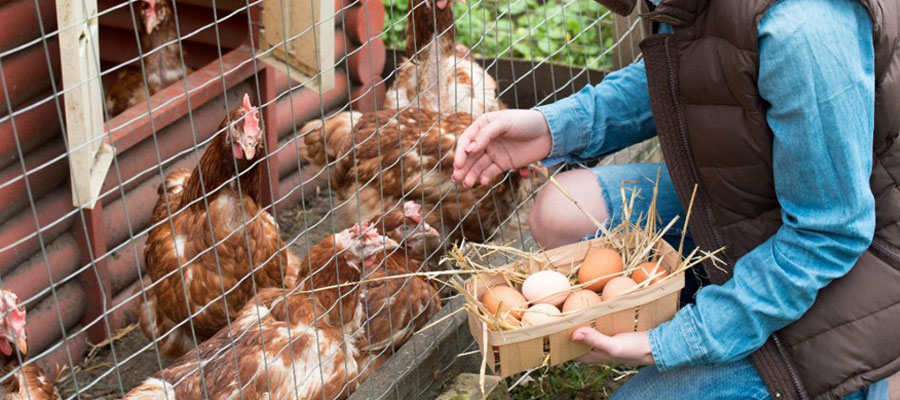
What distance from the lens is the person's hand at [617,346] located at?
2102mm

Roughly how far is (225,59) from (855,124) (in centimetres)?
260

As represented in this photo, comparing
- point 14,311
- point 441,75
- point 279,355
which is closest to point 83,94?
point 14,311

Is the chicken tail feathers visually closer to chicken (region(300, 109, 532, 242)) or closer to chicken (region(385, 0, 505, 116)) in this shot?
chicken (region(300, 109, 532, 242))

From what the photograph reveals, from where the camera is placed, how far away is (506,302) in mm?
2266

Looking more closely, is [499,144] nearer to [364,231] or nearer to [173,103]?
[364,231]

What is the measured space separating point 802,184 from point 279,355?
1462 mm

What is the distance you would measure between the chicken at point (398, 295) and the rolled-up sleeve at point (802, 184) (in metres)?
1.04

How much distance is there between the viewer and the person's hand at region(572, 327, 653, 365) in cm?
210

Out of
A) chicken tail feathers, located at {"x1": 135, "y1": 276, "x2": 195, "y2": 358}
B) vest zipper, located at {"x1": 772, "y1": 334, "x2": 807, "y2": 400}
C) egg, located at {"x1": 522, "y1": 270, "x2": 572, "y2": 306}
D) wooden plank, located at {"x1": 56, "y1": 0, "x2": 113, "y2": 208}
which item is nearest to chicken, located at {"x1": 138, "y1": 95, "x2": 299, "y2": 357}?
chicken tail feathers, located at {"x1": 135, "y1": 276, "x2": 195, "y2": 358}

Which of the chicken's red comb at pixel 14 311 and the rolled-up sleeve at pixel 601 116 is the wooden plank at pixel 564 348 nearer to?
the rolled-up sleeve at pixel 601 116

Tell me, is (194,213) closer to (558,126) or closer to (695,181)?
(558,126)

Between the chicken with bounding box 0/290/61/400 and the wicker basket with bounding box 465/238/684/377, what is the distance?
119 cm

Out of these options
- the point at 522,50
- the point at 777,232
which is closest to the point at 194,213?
the point at 777,232

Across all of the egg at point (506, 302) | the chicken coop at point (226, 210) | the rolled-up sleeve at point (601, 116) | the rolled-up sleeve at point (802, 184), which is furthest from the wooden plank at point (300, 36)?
the rolled-up sleeve at point (802, 184)
